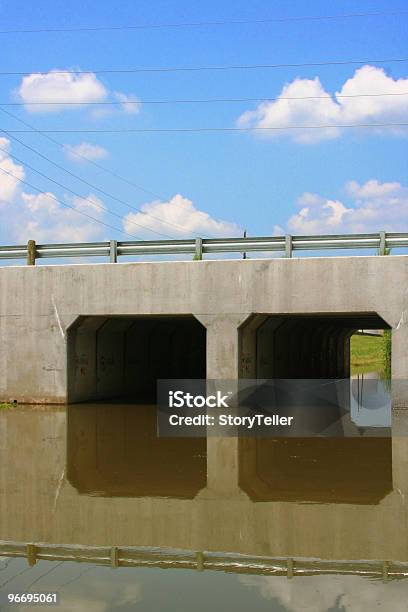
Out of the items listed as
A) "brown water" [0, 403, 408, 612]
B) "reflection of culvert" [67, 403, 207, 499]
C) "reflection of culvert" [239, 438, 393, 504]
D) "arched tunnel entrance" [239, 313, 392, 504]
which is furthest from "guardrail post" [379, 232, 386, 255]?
"reflection of culvert" [67, 403, 207, 499]

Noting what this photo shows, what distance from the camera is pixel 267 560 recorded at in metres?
6.32

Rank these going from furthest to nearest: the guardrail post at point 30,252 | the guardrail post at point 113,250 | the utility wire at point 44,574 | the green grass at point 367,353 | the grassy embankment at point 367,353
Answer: the green grass at point 367,353 → the grassy embankment at point 367,353 → the guardrail post at point 30,252 → the guardrail post at point 113,250 → the utility wire at point 44,574

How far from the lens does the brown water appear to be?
18.2 ft

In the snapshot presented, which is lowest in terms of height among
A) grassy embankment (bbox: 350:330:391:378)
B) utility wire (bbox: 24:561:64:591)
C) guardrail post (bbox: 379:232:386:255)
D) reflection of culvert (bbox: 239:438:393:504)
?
utility wire (bbox: 24:561:64:591)

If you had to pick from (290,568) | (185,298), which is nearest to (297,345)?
(185,298)

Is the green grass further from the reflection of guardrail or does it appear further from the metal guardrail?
→ the reflection of guardrail

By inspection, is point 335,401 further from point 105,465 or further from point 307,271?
point 105,465

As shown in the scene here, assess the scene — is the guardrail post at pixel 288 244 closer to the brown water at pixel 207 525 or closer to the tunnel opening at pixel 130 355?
the tunnel opening at pixel 130 355

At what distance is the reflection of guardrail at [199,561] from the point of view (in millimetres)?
6023

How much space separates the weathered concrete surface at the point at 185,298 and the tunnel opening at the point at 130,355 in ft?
2.28

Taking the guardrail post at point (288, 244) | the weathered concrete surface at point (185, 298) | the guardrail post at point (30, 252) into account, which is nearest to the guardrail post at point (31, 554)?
the weathered concrete surface at point (185, 298)

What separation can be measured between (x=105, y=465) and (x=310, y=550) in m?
5.14

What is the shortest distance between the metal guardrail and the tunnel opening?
1.80m

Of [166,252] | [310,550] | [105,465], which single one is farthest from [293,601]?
[166,252]
